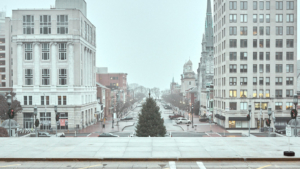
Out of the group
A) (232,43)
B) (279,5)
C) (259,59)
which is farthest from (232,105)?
(279,5)

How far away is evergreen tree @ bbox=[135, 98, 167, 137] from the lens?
3375cm

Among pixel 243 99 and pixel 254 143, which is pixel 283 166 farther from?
pixel 243 99

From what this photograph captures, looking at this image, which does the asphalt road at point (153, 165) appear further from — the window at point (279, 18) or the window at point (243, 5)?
the window at point (279, 18)

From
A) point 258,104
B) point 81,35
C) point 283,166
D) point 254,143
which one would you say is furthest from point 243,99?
point 283,166

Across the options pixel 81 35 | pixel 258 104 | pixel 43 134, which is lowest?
pixel 43 134

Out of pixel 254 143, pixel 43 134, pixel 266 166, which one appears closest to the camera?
pixel 266 166

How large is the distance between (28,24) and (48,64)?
950cm

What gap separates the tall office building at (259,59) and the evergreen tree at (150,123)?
27202 mm

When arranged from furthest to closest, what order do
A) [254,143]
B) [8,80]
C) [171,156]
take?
1. [8,80]
2. [254,143]
3. [171,156]

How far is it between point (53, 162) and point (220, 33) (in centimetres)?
5651

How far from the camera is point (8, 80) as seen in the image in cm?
8400

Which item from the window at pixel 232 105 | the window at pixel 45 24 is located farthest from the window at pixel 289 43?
the window at pixel 45 24

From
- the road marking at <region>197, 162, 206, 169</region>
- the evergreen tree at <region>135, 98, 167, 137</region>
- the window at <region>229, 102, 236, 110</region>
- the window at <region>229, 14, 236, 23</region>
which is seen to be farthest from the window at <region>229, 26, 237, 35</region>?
the road marking at <region>197, 162, 206, 169</region>

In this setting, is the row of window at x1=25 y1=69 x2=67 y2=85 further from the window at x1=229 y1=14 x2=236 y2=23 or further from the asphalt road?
the asphalt road
